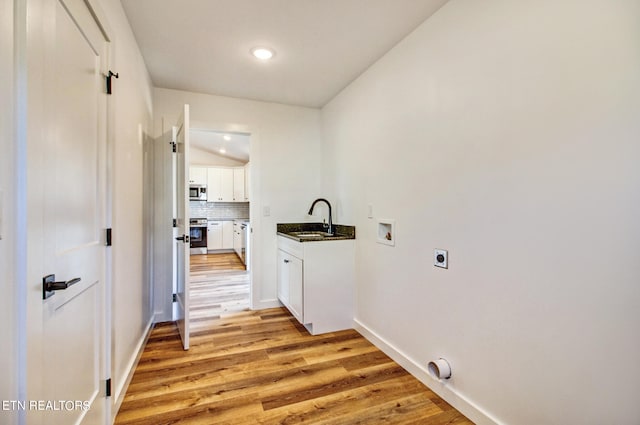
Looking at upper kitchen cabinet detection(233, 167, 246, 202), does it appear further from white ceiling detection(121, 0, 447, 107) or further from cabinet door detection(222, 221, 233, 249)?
white ceiling detection(121, 0, 447, 107)

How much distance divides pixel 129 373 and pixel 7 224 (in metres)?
1.58

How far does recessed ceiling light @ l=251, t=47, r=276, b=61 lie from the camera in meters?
2.25

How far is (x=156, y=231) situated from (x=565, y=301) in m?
3.18

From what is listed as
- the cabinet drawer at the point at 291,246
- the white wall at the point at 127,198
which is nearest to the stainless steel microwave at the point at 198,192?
the cabinet drawer at the point at 291,246

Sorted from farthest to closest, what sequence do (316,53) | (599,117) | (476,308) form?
(316,53), (476,308), (599,117)

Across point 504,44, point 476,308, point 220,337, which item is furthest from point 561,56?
point 220,337

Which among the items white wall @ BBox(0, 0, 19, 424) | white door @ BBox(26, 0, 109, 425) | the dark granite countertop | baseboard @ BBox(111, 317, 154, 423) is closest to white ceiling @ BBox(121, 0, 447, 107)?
white door @ BBox(26, 0, 109, 425)

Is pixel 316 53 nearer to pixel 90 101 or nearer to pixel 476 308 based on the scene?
pixel 90 101

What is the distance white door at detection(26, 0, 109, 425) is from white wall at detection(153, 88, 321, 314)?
1747 millimetres

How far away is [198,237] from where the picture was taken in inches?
275

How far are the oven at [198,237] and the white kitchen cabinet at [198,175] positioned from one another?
0.99 m

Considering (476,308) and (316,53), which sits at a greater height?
(316,53)

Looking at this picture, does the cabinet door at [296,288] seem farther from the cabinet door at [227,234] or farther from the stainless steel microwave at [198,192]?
the stainless steel microwave at [198,192]

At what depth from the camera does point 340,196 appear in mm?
3109
